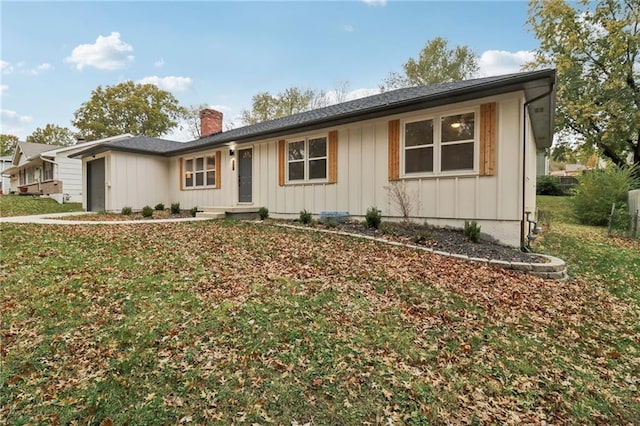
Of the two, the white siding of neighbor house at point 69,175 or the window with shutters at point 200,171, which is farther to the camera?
the white siding of neighbor house at point 69,175

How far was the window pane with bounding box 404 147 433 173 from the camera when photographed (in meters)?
6.95

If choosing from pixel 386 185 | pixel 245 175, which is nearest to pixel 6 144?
pixel 245 175

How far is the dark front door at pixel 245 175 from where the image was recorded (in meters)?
10.6

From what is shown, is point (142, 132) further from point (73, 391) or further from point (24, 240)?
point (73, 391)

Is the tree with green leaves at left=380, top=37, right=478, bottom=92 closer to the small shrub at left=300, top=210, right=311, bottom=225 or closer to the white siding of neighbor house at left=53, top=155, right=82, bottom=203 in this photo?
the small shrub at left=300, top=210, right=311, bottom=225

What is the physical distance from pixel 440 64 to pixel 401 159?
22692mm

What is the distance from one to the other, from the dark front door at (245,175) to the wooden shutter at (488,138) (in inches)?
278

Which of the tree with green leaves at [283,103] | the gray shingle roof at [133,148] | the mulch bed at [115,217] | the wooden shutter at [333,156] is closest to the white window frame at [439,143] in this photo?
the wooden shutter at [333,156]

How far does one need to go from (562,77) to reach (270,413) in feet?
66.8

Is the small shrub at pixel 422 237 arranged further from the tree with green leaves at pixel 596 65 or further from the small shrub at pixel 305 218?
the tree with green leaves at pixel 596 65

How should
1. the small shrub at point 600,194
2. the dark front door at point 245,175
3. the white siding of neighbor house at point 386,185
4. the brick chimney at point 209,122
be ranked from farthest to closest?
the brick chimney at point 209,122
the small shrub at point 600,194
the dark front door at point 245,175
the white siding of neighbor house at point 386,185

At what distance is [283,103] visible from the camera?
26.4 metres

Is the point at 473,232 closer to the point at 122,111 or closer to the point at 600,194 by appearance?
the point at 600,194

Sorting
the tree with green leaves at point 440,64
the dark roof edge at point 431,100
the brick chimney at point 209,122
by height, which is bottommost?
the dark roof edge at point 431,100
